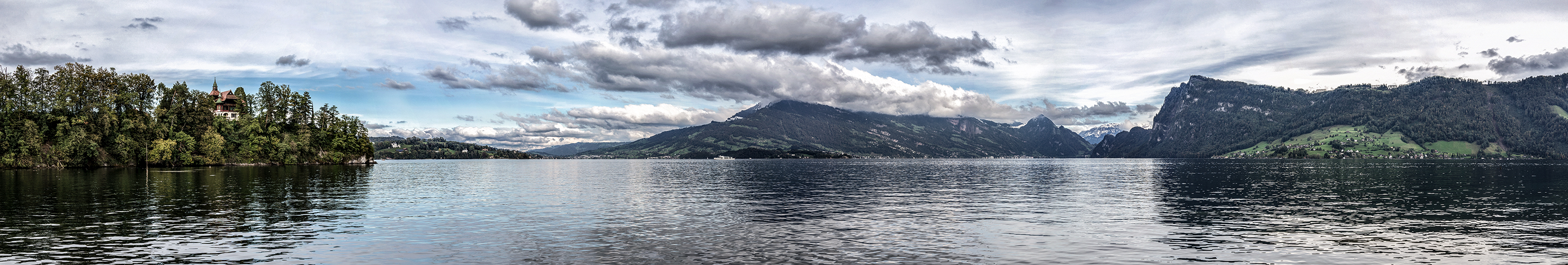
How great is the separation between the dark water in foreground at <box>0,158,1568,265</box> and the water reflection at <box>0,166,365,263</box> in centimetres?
21

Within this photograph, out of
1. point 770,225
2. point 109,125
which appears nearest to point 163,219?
point 770,225

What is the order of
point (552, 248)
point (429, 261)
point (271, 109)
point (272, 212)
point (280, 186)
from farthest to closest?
point (271, 109) → point (280, 186) → point (272, 212) → point (552, 248) → point (429, 261)

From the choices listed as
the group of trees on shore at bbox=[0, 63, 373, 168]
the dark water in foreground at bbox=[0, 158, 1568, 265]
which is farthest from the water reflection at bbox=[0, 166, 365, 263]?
the group of trees on shore at bbox=[0, 63, 373, 168]

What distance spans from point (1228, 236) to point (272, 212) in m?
53.7

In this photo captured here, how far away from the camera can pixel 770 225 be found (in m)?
42.4

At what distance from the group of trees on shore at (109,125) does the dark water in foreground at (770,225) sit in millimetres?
72655

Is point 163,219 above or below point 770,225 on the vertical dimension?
above

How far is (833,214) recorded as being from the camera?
49.3 meters

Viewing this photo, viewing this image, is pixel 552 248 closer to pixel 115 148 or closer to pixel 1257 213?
pixel 1257 213

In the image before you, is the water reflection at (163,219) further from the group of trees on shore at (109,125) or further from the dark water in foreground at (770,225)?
the group of trees on shore at (109,125)

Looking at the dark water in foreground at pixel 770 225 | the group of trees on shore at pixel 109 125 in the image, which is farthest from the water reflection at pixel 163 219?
the group of trees on shore at pixel 109 125

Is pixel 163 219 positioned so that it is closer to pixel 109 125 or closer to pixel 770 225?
pixel 770 225

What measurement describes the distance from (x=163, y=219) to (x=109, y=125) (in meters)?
140

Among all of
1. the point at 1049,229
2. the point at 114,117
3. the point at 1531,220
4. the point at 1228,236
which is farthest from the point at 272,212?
the point at 114,117
